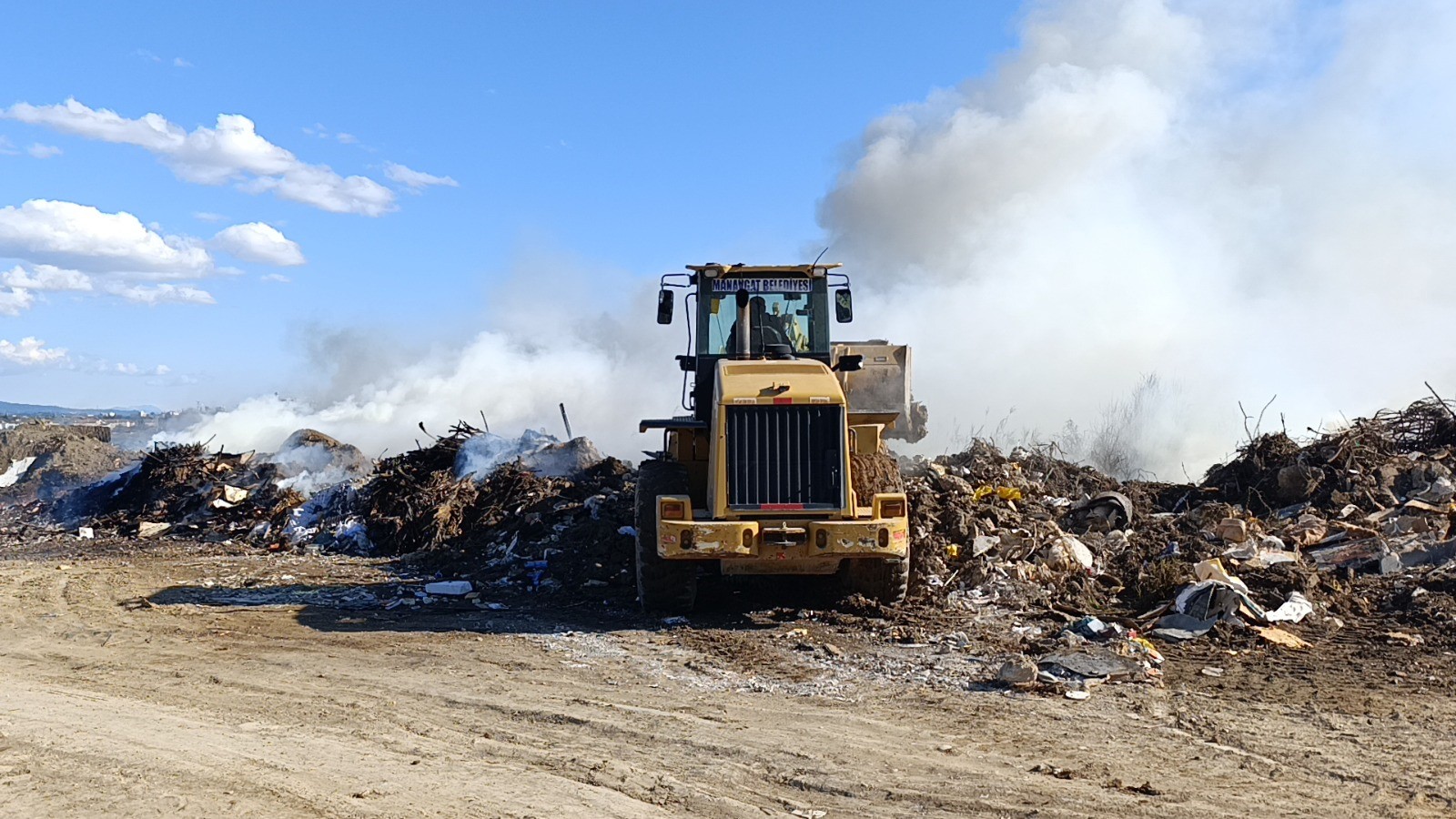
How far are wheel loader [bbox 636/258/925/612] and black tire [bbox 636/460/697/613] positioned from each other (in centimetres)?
1

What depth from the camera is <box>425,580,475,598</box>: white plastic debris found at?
12281 millimetres

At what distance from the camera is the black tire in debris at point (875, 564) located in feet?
32.6

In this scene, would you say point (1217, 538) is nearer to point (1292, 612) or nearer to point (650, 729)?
point (1292, 612)

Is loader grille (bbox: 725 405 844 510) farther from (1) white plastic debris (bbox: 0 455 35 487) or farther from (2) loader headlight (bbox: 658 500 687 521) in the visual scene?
(1) white plastic debris (bbox: 0 455 35 487)

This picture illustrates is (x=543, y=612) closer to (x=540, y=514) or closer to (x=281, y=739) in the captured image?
(x=540, y=514)

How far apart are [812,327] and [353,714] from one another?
5.86 metres

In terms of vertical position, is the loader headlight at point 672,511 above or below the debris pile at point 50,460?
below

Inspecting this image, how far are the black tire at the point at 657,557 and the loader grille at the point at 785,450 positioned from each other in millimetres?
745

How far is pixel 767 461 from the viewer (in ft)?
31.3

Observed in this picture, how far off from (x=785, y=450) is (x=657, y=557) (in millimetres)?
1548

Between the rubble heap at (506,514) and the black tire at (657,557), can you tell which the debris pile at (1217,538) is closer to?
the black tire at (657,557)

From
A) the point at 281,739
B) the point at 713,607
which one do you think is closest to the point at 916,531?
the point at 713,607

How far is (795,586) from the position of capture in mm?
11508

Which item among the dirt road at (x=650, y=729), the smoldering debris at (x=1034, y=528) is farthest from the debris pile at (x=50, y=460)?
the dirt road at (x=650, y=729)
